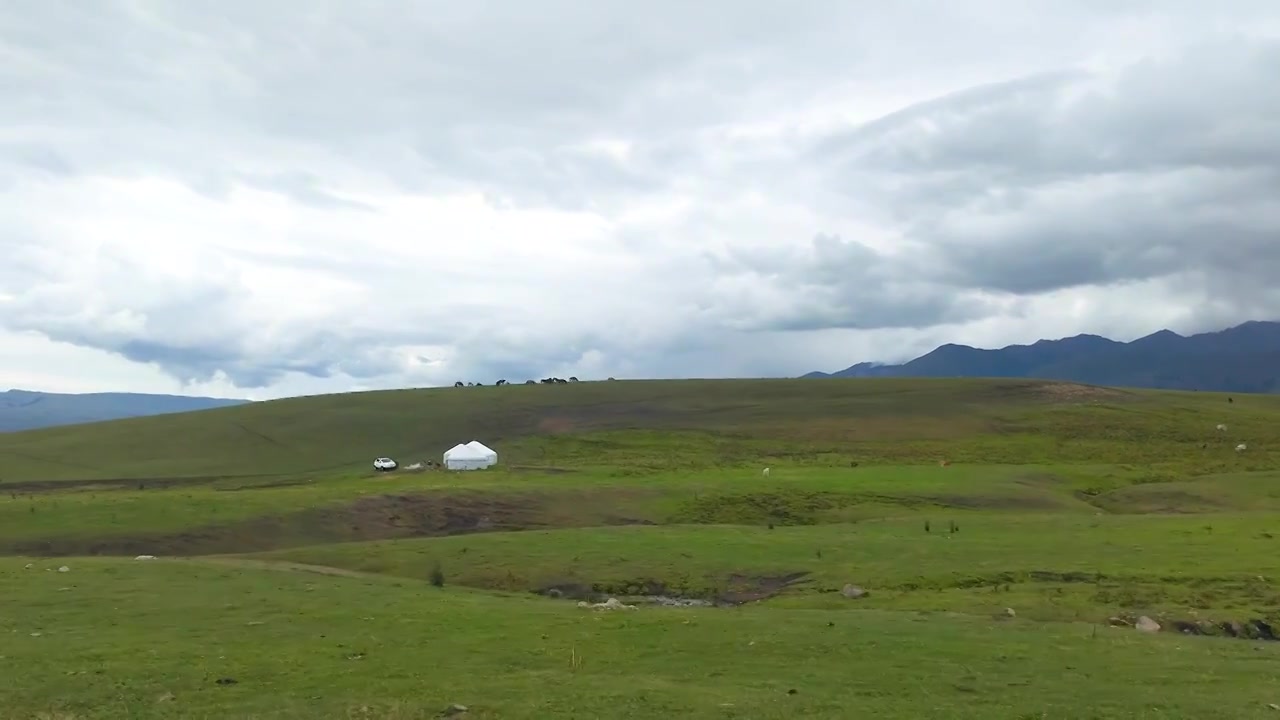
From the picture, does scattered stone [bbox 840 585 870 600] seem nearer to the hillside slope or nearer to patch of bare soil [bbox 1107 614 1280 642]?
patch of bare soil [bbox 1107 614 1280 642]

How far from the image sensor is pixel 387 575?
37.1m

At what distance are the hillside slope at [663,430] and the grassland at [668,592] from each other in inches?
432

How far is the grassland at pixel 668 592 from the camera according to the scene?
18672 mm

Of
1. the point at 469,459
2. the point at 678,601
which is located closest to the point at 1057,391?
the point at 469,459

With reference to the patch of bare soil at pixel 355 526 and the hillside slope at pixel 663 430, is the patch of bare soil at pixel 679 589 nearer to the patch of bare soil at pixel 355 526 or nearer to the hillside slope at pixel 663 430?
the patch of bare soil at pixel 355 526

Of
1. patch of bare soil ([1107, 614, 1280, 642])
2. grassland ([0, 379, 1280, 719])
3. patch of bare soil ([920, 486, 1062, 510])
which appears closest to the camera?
grassland ([0, 379, 1280, 719])

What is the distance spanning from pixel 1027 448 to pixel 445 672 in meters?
85.3

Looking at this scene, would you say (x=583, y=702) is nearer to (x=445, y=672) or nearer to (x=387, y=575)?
(x=445, y=672)

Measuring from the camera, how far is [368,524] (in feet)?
164

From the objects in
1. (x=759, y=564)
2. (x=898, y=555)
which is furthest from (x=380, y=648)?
(x=898, y=555)

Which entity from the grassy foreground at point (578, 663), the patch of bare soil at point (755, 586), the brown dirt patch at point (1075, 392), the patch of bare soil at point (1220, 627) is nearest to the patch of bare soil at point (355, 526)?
the grassy foreground at point (578, 663)

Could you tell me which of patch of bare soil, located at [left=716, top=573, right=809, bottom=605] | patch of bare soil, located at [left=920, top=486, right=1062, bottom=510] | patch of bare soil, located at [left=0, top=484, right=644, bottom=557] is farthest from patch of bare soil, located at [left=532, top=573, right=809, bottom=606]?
patch of bare soil, located at [left=920, top=486, right=1062, bottom=510]

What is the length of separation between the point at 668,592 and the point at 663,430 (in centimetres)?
7955

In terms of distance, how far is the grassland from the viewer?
18.7m
